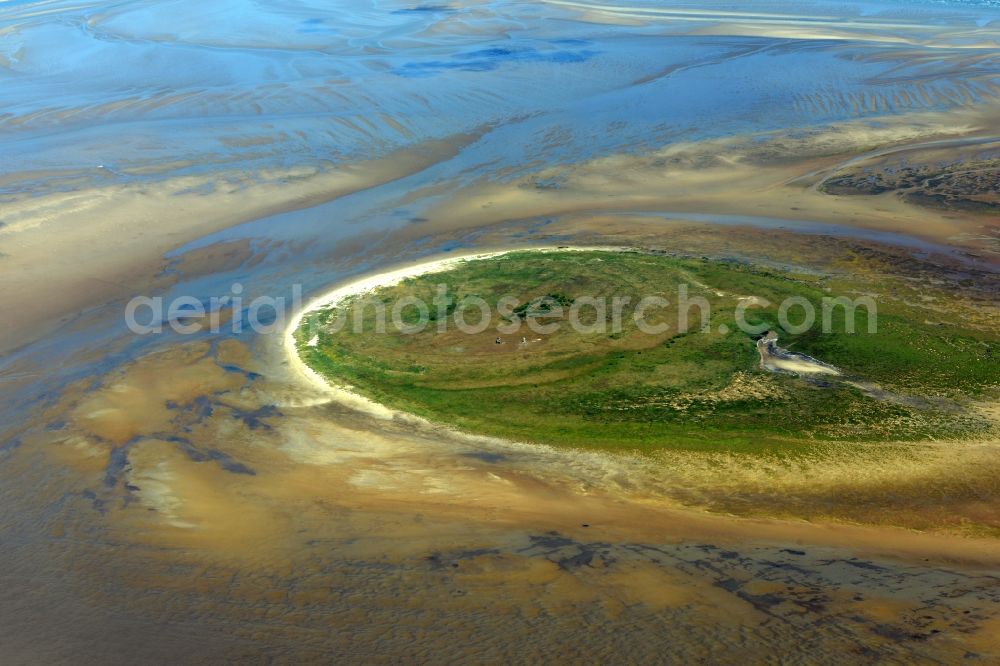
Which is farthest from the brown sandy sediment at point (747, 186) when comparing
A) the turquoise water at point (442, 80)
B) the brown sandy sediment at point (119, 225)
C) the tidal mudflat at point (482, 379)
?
the brown sandy sediment at point (119, 225)

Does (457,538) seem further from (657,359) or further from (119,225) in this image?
(119,225)

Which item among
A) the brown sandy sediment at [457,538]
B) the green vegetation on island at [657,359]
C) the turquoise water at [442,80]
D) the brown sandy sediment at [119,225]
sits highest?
the turquoise water at [442,80]

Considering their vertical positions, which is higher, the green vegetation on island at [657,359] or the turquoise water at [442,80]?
the turquoise water at [442,80]

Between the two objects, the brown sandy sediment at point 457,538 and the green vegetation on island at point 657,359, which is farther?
the green vegetation on island at point 657,359

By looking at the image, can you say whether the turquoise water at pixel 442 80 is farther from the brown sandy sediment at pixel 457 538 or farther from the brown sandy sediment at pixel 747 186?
the brown sandy sediment at pixel 457 538

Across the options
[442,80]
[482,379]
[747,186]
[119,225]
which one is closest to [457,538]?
[482,379]

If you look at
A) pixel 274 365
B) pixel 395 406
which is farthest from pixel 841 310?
pixel 274 365

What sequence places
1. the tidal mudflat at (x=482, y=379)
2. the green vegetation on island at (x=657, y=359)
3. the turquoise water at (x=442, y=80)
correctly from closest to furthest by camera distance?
the tidal mudflat at (x=482, y=379) → the green vegetation on island at (x=657, y=359) → the turquoise water at (x=442, y=80)

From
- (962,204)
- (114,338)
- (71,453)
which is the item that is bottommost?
(71,453)

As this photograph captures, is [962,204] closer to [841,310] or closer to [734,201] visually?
[734,201]
